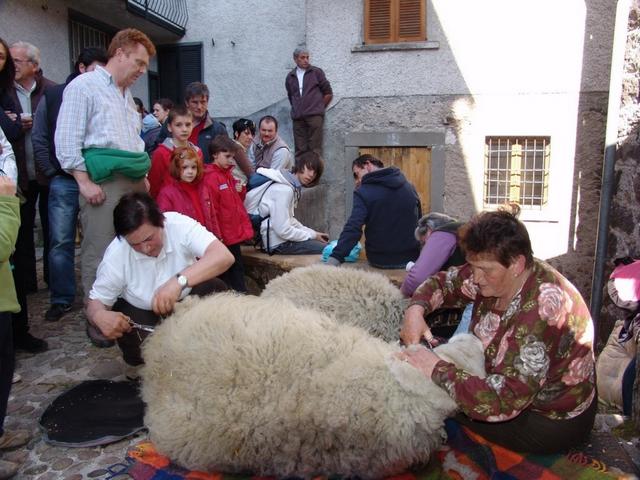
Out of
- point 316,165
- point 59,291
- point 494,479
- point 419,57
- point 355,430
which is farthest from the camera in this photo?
point 419,57

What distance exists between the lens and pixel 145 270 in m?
3.59

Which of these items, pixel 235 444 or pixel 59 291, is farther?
pixel 59 291

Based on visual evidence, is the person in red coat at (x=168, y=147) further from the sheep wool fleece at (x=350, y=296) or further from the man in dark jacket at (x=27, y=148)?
the sheep wool fleece at (x=350, y=296)

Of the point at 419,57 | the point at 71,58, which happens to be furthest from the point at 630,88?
the point at 71,58

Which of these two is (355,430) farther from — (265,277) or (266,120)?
(266,120)

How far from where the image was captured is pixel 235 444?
2334 millimetres

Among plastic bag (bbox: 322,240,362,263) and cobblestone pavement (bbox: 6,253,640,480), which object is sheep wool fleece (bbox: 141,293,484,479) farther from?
plastic bag (bbox: 322,240,362,263)

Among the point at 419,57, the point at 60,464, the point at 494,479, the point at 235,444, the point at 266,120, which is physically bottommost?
the point at 60,464

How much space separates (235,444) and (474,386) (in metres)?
0.97

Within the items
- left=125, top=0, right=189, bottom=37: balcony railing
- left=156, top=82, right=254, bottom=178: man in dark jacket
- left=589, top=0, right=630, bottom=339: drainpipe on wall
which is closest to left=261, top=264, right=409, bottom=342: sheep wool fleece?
left=156, top=82, right=254, bottom=178: man in dark jacket

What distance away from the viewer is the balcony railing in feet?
38.7

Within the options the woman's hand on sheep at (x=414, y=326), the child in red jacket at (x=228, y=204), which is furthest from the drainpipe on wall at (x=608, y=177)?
the woman's hand on sheep at (x=414, y=326)

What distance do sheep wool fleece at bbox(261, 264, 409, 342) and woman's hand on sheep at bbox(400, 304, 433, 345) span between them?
0.94ft

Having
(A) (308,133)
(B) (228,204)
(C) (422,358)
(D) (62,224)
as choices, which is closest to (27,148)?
(D) (62,224)
